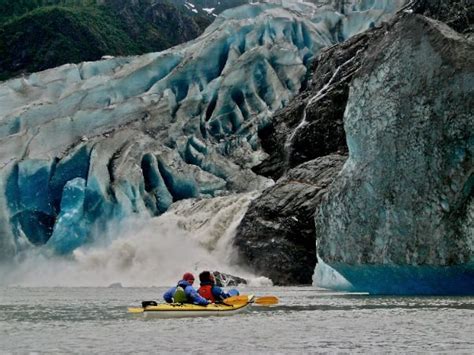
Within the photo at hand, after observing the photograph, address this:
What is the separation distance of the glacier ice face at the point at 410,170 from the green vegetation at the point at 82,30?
188 feet

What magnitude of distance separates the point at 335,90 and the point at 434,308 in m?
26.3

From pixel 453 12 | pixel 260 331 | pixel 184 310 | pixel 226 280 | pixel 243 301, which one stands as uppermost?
pixel 453 12

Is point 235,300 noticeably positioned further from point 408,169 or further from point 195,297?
A: point 408,169

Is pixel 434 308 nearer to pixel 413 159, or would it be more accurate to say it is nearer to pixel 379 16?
pixel 413 159

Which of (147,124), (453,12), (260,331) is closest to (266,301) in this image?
(260,331)

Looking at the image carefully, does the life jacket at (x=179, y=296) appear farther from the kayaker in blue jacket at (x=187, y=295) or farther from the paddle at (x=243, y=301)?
the paddle at (x=243, y=301)

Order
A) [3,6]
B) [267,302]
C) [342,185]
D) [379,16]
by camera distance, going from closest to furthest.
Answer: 1. [267,302]
2. [342,185]
3. [379,16]
4. [3,6]

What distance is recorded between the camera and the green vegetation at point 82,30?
2992 inches

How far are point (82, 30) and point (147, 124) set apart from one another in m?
41.3

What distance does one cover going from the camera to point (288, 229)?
111 feet

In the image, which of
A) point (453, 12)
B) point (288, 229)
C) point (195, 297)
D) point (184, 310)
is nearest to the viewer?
point (184, 310)

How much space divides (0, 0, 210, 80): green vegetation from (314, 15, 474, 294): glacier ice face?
57.3m

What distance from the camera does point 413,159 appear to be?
64.7ft

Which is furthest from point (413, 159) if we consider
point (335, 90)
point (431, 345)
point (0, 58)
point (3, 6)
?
point (3, 6)
